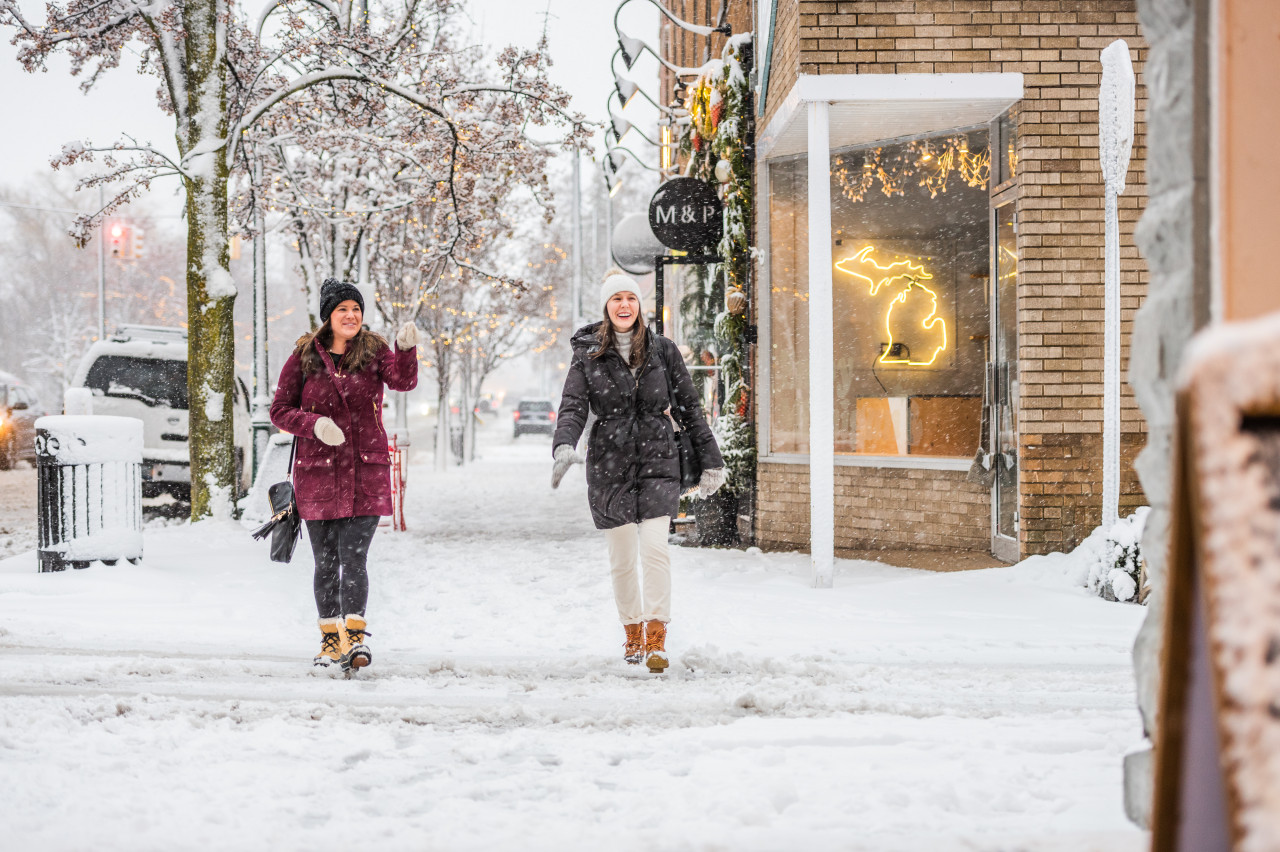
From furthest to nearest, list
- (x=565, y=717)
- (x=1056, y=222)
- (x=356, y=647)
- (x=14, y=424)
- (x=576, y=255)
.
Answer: (x=576, y=255) < (x=14, y=424) < (x=1056, y=222) < (x=356, y=647) < (x=565, y=717)

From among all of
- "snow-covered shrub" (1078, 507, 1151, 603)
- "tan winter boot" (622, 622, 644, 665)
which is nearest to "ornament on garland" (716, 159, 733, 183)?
"snow-covered shrub" (1078, 507, 1151, 603)

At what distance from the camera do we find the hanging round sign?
31.8 ft

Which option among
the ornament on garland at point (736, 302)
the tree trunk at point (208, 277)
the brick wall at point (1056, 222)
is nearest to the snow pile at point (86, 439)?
the tree trunk at point (208, 277)

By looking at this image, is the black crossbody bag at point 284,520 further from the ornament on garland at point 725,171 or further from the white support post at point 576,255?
the white support post at point 576,255

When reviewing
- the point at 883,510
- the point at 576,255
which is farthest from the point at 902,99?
the point at 576,255

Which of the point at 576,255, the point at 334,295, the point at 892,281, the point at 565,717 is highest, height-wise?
the point at 576,255

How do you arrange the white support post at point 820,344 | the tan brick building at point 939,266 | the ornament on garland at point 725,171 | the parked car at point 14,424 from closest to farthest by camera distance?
the white support post at point 820,344 < the tan brick building at point 939,266 < the ornament on garland at point 725,171 < the parked car at point 14,424

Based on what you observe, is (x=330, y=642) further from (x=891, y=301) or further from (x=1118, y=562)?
(x=891, y=301)

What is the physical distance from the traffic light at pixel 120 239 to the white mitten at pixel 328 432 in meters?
27.9

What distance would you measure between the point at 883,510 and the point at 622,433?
4829 mm

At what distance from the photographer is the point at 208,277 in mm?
10992

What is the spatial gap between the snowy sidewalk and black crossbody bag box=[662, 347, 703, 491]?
89 cm

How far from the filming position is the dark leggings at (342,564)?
5137 mm

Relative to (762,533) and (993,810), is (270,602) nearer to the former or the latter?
(762,533)
